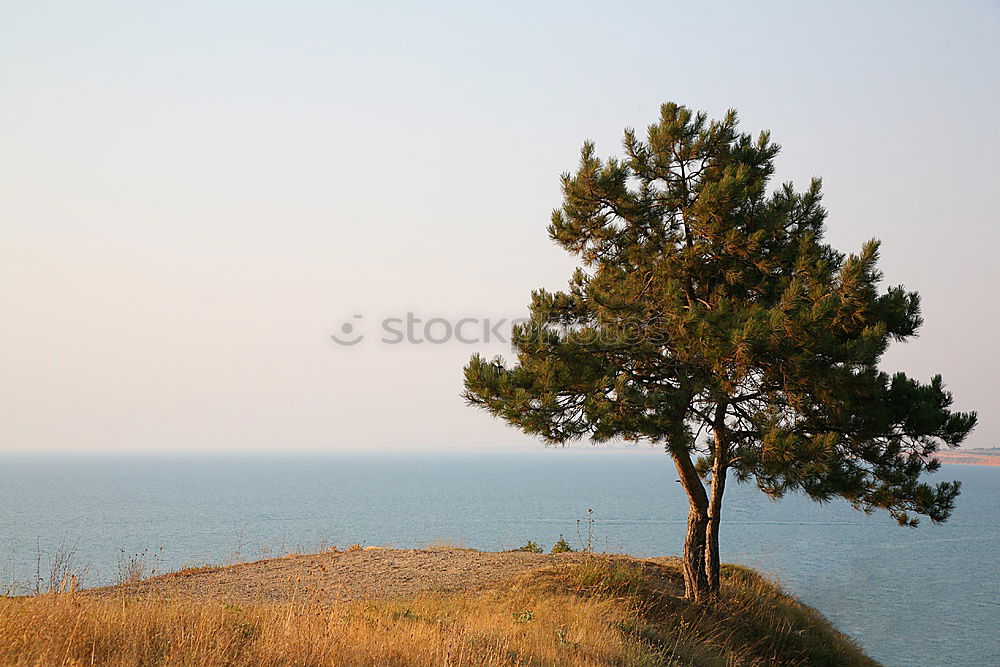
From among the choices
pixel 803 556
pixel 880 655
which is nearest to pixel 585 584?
pixel 880 655

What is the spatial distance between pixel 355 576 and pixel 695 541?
6.69 meters

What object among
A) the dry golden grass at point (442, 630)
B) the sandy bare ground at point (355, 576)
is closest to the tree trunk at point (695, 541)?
the dry golden grass at point (442, 630)

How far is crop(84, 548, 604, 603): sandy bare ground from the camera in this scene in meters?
12.2

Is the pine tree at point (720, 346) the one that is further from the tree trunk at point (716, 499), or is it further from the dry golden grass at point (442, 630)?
the dry golden grass at point (442, 630)

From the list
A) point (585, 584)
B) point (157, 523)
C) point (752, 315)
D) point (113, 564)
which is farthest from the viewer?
point (157, 523)

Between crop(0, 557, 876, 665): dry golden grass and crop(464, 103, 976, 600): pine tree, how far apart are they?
5.81ft

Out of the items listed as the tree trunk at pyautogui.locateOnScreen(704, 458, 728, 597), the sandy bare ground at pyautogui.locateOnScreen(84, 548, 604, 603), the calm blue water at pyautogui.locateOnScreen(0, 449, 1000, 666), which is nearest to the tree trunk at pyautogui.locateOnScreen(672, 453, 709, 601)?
the tree trunk at pyautogui.locateOnScreen(704, 458, 728, 597)

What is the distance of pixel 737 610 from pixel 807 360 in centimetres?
531

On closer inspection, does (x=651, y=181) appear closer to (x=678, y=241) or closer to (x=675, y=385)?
(x=678, y=241)

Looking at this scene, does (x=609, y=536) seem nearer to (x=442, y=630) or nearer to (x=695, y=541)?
(x=695, y=541)

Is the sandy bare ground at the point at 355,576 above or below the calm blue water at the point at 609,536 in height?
above

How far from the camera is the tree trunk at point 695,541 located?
13359 mm

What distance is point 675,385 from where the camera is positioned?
13.0 metres

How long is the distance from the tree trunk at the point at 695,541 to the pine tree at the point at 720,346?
28 millimetres
